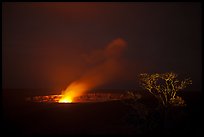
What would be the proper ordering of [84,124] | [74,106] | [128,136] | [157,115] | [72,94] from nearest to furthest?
[128,136] < [84,124] < [157,115] < [74,106] < [72,94]

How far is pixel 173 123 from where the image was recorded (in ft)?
48.5

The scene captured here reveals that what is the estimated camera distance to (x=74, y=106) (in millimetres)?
16984

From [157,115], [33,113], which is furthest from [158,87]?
[33,113]

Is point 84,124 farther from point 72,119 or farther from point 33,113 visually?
point 33,113

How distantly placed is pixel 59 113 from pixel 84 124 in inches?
86.9

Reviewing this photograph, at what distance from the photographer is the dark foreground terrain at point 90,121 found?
1366 cm

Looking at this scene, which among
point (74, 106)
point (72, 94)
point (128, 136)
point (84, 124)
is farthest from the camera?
point (72, 94)

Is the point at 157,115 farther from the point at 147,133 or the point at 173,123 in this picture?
the point at 147,133

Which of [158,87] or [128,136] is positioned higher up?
[158,87]

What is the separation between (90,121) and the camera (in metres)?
15.1

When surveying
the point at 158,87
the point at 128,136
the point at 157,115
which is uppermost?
the point at 158,87

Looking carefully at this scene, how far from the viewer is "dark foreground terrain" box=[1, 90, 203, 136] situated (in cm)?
1366

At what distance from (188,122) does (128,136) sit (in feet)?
14.8

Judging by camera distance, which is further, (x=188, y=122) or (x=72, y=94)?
(x=72, y=94)
